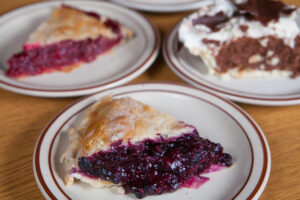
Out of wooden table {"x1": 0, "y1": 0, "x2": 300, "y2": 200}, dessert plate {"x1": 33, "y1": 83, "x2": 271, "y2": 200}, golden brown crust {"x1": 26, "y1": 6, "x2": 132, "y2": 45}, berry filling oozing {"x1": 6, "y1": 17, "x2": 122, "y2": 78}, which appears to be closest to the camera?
dessert plate {"x1": 33, "y1": 83, "x2": 271, "y2": 200}

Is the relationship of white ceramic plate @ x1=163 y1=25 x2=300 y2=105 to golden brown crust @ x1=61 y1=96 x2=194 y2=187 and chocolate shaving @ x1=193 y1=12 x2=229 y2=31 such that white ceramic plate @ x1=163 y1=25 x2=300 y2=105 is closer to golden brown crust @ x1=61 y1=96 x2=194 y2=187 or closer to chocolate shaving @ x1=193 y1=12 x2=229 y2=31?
chocolate shaving @ x1=193 y1=12 x2=229 y2=31

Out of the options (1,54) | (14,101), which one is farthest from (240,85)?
(1,54)

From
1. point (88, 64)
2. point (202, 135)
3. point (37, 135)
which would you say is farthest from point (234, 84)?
point (37, 135)

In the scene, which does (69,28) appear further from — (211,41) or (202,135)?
(202,135)

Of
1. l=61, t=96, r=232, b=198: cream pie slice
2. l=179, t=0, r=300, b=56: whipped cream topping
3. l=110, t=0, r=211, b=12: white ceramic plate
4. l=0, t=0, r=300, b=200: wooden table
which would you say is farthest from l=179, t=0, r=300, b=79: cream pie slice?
l=61, t=96, r=232, b=198: cream pie slice

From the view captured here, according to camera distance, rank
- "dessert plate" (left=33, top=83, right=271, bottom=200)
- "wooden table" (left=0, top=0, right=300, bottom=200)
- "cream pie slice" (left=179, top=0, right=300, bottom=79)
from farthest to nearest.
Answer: "cream pie slice" (left=179, top=0, right=300, bottom=79) < "wooden table" (left=0, top=0, right=300, bottom=200) < "dessert plate" (left=33, top=83, right=271, bottom=200)

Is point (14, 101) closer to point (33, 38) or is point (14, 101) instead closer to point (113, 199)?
point (33, 38)

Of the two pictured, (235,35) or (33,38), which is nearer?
(235,35)
